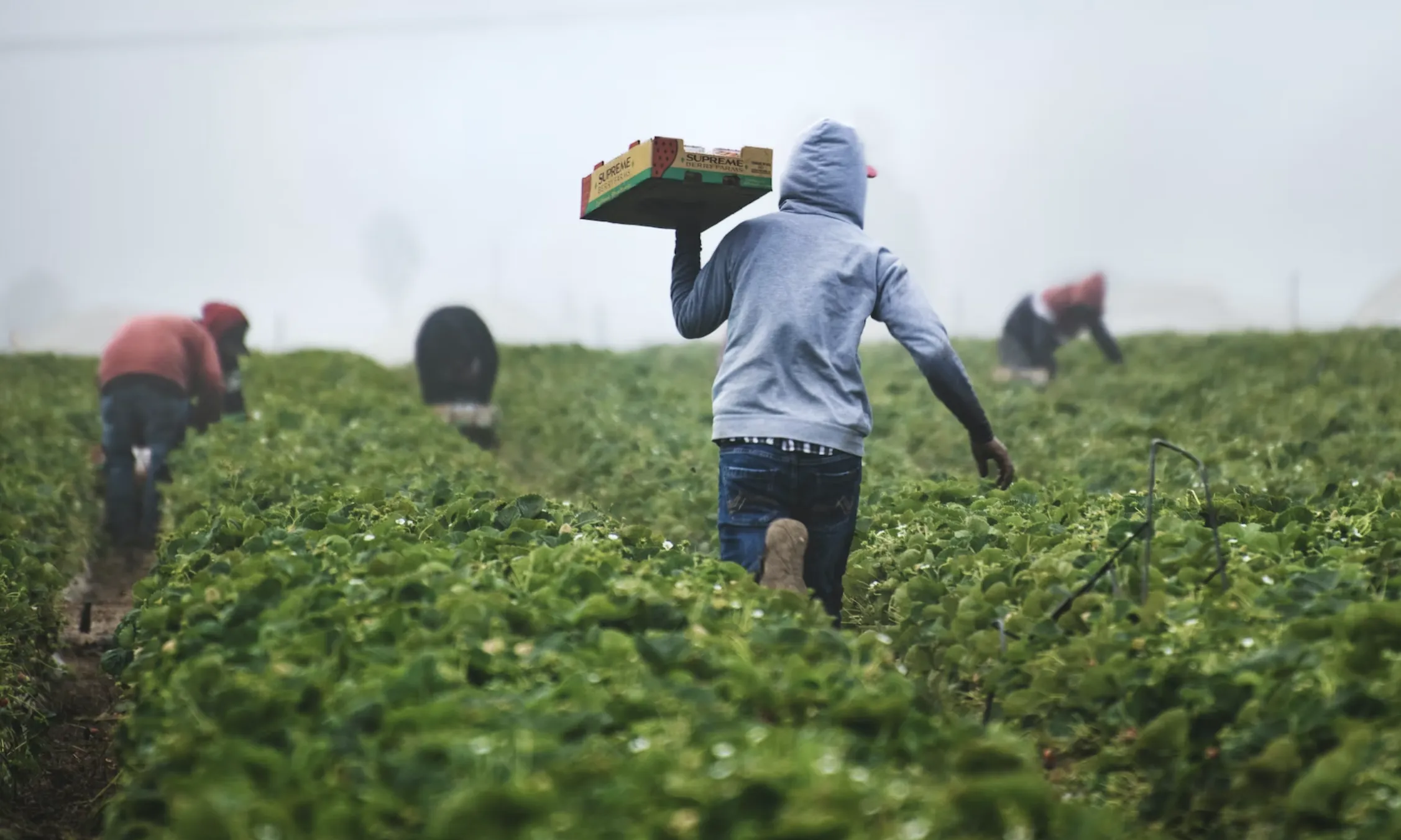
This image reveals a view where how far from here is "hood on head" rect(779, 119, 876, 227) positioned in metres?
4.71

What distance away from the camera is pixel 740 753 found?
2430 mm

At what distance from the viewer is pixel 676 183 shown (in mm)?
4410

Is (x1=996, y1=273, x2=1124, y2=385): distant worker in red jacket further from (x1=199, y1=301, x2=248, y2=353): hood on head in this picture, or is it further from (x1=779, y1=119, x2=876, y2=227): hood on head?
(x1=779, y1=119, x2=876, y2=227): hood on head

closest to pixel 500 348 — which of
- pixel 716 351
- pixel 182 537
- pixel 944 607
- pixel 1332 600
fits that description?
pixel 716 351

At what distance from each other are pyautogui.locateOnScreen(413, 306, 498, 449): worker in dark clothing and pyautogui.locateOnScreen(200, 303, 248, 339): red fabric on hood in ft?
6.72

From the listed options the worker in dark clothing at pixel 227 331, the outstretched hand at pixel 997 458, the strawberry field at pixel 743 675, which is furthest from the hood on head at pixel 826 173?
the worker in dark clothing at pixel 227 331

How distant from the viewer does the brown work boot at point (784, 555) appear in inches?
165

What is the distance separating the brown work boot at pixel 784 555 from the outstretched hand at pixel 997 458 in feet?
2.62

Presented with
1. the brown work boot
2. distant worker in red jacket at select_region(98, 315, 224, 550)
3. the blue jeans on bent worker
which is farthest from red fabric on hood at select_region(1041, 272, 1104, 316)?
the brown work boot

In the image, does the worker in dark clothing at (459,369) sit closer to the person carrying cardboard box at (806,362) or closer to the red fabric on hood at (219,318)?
the red fabric on hood at (219,318)

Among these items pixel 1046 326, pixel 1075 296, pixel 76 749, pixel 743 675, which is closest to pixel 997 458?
pixel 743 675

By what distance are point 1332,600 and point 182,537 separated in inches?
157

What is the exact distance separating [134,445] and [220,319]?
2192mm

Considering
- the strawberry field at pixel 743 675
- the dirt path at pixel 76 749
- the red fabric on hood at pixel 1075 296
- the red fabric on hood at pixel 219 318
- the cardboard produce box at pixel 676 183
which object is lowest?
the dirt path at pixel 76 749
